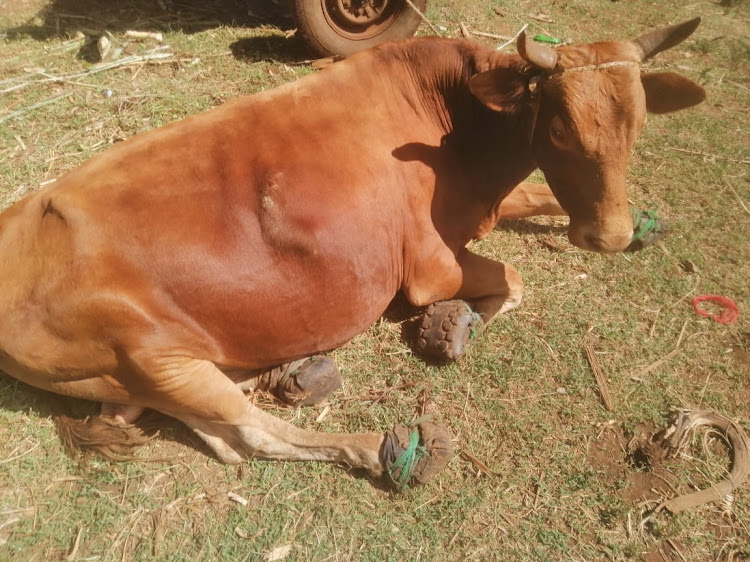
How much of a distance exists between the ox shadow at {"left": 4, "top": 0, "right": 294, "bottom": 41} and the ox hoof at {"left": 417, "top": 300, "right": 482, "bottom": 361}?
4.36m

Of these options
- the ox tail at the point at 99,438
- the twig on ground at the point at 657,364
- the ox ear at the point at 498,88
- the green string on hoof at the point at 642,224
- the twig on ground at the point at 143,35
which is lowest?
the twig on ground at the point at 657,364

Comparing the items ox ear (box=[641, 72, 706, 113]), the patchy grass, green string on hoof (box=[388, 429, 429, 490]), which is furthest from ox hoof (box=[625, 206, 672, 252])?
green string on hoof (box=[388, 429, 429, 490])

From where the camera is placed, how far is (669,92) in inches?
114

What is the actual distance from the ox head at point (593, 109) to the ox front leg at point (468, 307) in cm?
68

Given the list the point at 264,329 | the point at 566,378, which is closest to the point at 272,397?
the point at 264,329

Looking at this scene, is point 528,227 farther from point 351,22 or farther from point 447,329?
point 351,22

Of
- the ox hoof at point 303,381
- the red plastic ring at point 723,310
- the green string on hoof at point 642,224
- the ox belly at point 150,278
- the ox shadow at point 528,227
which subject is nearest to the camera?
the ox belly at point 150,278

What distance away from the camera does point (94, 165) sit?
2799mm

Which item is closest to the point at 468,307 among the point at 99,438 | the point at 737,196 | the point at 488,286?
the point at 488,286

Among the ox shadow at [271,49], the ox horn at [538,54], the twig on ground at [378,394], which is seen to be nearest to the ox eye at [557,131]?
the ox horn at [538,54]

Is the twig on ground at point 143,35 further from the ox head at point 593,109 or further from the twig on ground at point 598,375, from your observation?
the twig on ground at point 598,375

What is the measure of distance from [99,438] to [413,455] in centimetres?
175

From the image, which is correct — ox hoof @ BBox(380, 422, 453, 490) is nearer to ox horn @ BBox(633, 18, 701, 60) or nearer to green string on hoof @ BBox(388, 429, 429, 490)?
green string on hoof @ BBox(388, 429, 429, 490)

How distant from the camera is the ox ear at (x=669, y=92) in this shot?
2834 millimetres
